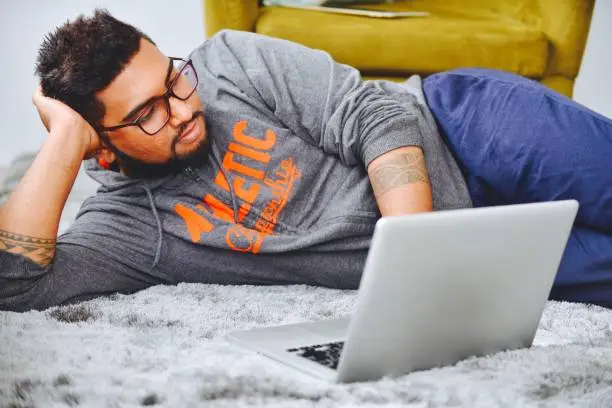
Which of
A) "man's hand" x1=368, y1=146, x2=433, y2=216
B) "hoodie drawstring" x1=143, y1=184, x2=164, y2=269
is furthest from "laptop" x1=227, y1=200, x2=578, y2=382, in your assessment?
"hoodie drawstring" x1=143, y1=184, x2=164, y2=269

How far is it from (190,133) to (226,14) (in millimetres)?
1082

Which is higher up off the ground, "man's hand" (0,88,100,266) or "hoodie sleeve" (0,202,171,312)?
"man's hand" (0,88,100,266)

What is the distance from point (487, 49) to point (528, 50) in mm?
121

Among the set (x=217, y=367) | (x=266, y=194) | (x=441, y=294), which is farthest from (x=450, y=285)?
(x=266, y=194)

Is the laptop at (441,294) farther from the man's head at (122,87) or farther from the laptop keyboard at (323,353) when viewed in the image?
the man's head at (122,87)

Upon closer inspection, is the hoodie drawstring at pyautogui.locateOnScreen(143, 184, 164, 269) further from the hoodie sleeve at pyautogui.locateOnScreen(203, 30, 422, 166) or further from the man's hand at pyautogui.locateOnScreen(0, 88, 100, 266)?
the hoodie sleeve at pyautogui.locateOnScreen(203, 30, 422, 166)

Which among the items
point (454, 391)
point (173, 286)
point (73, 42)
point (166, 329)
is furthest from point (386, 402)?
point (73, 42)

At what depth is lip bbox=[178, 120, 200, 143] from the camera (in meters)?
1.50

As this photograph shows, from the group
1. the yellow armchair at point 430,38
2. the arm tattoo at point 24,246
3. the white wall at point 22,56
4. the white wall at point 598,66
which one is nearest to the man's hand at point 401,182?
the arm tattoo at point 24,246

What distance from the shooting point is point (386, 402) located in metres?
0.94

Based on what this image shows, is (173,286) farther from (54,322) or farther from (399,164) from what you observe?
(399,164)

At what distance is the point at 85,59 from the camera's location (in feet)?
4.79

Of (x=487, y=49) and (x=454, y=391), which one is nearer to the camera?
(x=454, y=391)

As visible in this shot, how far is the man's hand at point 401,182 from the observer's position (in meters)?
1.43
